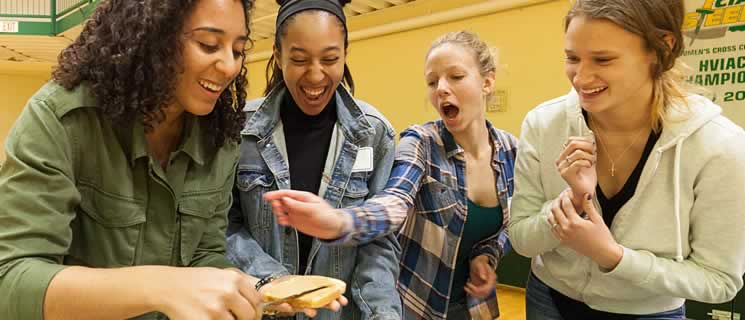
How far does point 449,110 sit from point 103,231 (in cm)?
128

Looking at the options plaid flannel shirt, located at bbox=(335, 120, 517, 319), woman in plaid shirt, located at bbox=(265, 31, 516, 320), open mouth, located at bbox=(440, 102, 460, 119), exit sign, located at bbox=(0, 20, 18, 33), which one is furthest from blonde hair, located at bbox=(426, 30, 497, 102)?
exit sign, located at bbox=(0, 20, 18, 33)

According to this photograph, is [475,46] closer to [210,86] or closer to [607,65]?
[607,65]

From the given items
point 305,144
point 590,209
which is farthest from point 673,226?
point 305,144

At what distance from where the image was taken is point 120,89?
1034 mm

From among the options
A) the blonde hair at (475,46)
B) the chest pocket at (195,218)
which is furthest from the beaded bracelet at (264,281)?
the blonde hair at (475,46)

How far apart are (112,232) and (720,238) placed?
1.47 metres

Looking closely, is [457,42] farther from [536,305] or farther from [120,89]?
[120,89]

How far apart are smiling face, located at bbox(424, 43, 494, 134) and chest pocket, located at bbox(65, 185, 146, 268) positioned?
3.92ft

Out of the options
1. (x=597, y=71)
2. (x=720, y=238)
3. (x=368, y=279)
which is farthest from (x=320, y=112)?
(x=720, y=238)

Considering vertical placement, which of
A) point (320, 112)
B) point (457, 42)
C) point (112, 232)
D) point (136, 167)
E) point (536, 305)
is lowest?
point (536, 305)

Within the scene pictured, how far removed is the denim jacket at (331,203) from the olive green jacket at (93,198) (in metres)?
0.13

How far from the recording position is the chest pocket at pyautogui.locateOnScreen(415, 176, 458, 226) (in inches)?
71.5

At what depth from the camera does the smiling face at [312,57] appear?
4.98 ft

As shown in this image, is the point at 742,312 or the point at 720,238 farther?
the point at 742,312
